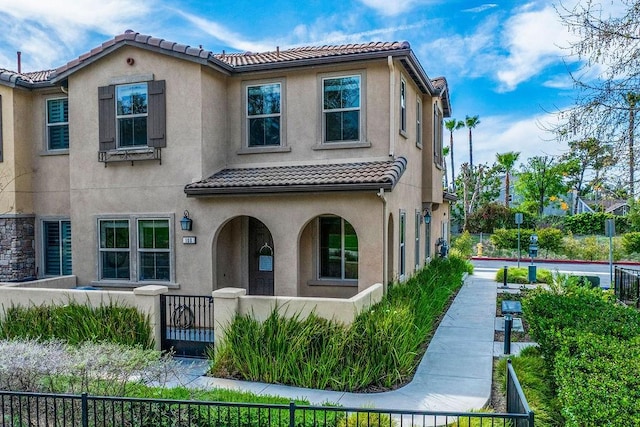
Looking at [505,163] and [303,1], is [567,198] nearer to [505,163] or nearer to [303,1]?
[505,163]

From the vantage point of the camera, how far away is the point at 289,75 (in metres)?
12.4

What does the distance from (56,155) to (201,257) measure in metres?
5.97

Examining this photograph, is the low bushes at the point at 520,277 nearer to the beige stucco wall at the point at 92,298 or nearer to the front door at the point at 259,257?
the front door at the point at 259,257

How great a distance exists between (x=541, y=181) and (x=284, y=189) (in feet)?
139

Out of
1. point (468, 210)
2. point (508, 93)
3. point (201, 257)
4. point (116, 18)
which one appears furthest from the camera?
point (468, 210)

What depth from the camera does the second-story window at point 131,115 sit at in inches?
484

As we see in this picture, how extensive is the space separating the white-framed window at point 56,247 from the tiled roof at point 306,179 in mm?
5134

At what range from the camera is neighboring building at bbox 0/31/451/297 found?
37.1 feet

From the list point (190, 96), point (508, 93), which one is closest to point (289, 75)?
point (190, 96)

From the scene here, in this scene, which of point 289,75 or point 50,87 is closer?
point 289,75

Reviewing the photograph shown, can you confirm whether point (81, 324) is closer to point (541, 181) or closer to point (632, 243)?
point (632, 243)

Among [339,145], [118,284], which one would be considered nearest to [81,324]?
[118,284]

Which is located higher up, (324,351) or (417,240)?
(417,240)

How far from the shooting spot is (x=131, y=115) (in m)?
12.4
